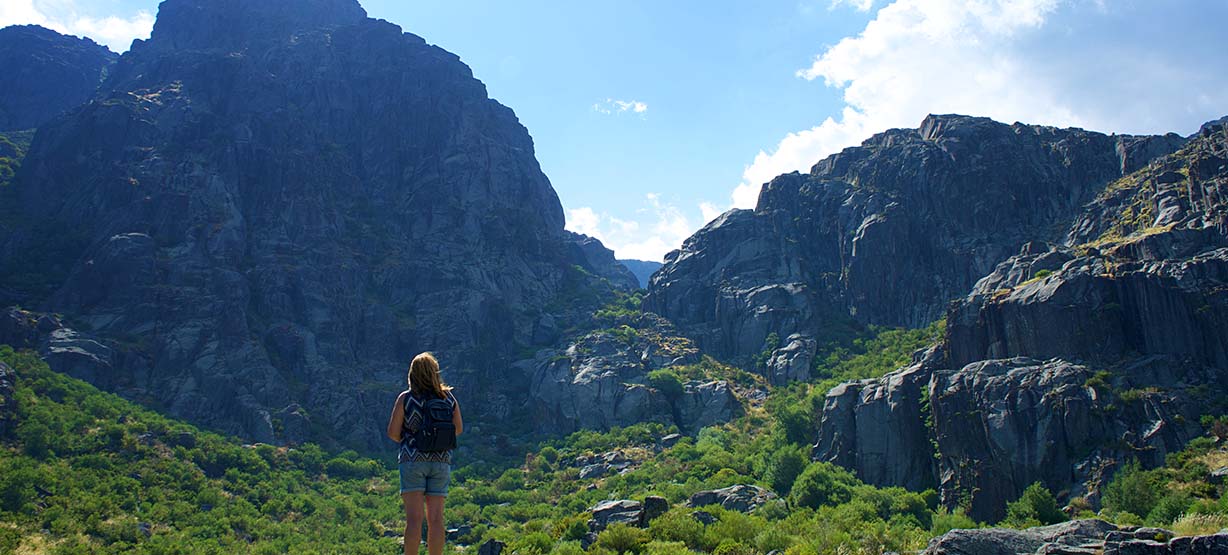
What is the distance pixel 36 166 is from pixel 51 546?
3793 inches

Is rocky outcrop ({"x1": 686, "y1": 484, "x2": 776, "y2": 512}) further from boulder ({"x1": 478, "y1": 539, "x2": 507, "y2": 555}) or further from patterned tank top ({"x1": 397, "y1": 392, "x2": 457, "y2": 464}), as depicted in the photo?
patterned tank top ({"x1": 397, "y1": 392, "x2": 457, "y2": 464})

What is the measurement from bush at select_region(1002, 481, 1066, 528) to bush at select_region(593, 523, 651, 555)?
34524 mm

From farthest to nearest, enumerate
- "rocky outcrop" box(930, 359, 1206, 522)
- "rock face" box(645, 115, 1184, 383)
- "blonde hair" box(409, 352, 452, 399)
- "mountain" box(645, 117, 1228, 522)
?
"rock face" box(645, 115, 1184, 383), "mountain" box(645, 117, 1228, 522), "rocky outcrop" box(930, 359, 1206, 522), "blonde hair" box(409, 352, 452, 399)

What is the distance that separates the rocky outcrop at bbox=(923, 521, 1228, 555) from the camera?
16594 millimetres

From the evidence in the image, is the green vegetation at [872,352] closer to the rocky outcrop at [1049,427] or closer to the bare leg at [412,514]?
Answer: the rocky outcrop at [1049,427]

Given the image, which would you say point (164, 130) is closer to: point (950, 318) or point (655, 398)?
point (655, 398)

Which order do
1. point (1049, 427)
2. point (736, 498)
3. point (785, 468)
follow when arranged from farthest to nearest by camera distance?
1. point (785, 468)
2. point (1049, 427)
3. point (736, 498)

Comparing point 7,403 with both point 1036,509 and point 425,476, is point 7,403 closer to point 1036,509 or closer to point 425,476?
point 425,476

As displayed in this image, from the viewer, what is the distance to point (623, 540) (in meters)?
31.8

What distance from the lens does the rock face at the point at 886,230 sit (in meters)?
113

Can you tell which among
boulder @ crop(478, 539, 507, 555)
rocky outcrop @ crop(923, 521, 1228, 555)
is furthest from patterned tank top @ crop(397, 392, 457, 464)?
boulder @ crop(478, 539, 507, 555)

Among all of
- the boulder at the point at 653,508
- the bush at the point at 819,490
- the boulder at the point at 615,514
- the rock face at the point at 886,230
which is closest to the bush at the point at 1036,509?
the bush at the point at 819,490

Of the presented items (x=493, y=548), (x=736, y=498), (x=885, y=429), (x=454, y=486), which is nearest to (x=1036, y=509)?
(x=885, y=429)

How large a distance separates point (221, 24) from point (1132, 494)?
202 m
